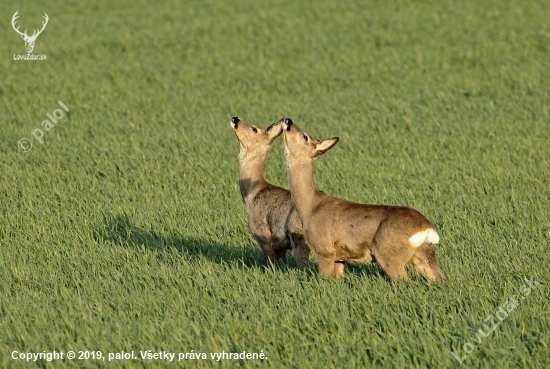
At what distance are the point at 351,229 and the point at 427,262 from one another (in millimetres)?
727

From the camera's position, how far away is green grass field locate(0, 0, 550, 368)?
6.82 meters

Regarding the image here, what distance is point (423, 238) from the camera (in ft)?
24.2

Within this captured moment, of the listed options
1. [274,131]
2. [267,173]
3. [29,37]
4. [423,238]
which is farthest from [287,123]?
[29,37]

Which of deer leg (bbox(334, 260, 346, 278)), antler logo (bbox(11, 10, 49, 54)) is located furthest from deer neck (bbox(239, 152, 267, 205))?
antler logo (bbox(11, 10, 49, 54))

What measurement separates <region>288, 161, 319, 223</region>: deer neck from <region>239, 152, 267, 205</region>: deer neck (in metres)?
1.11

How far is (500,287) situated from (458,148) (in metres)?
7.95

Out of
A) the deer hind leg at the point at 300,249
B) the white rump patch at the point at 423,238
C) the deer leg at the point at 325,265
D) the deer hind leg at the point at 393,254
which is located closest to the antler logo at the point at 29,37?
the deer hind leg at the point at 300,249

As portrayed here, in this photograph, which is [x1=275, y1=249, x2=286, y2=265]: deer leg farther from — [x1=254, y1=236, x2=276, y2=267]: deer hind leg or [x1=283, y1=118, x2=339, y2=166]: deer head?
[x1=283, y1=118, x2=339, y2=166]: deer head

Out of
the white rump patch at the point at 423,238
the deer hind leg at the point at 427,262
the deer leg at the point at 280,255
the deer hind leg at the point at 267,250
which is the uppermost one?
the white rump patch at the point at 423,238

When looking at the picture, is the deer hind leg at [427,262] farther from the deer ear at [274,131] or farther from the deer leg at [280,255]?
the deer ear at [274,131]

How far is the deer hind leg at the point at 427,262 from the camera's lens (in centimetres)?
750

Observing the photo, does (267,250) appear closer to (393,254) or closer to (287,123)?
(287,123)

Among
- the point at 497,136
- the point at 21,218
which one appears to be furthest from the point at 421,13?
the point at 21,218

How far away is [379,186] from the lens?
41.7 feet
